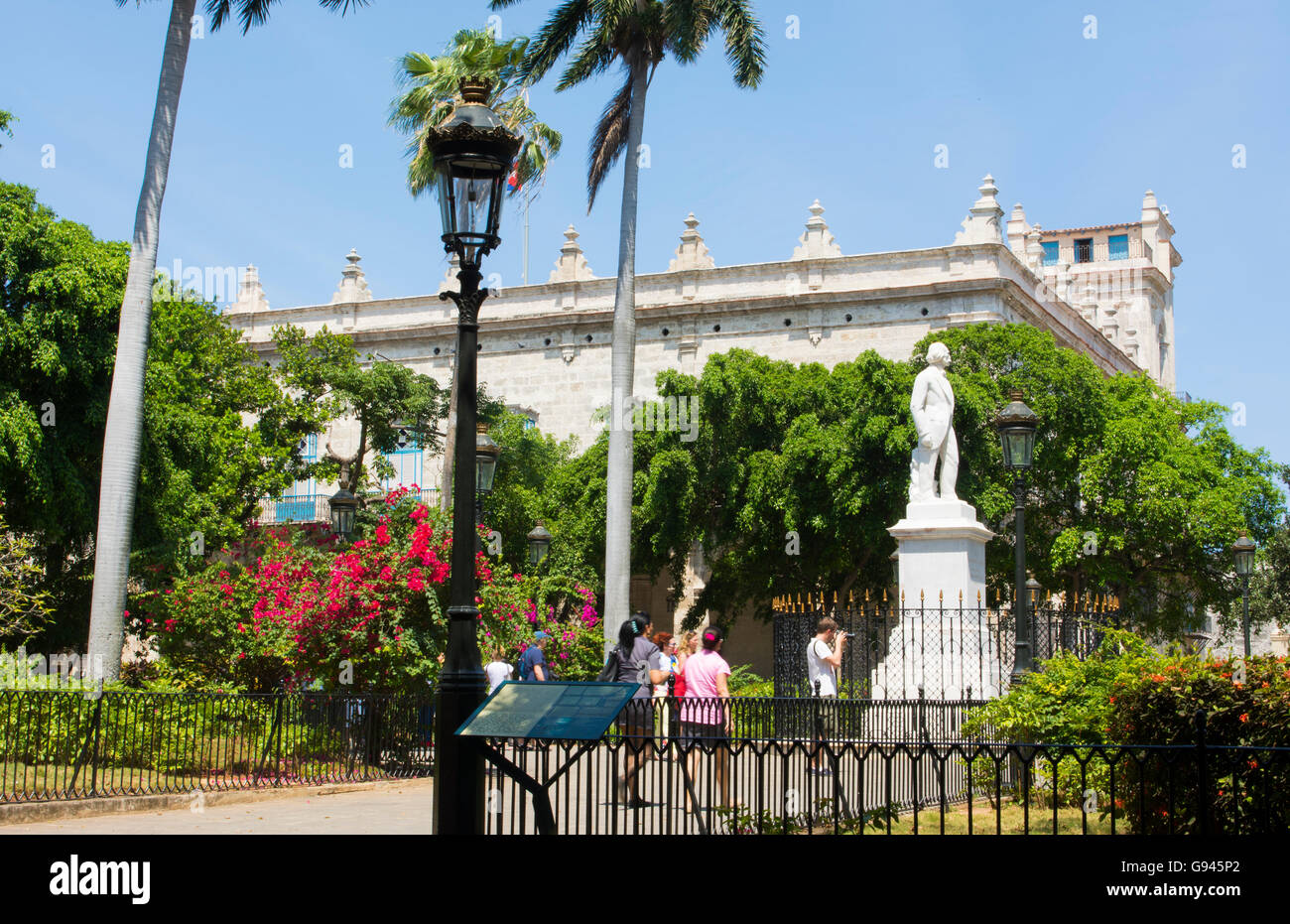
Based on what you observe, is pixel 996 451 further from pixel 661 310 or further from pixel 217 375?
pixel 217 375

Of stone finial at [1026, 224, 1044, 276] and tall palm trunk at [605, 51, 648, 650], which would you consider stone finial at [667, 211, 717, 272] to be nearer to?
stone finial at [1026, 224, 1044, 276]

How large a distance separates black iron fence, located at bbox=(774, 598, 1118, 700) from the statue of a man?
139 centimetres

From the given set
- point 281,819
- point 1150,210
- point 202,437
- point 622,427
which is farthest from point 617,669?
point 1150,210

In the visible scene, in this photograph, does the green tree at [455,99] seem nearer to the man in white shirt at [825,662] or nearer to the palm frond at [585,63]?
the palm frond at [585,63]

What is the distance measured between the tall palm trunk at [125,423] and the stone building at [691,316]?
17690 mm

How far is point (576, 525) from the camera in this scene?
3022 centimetres

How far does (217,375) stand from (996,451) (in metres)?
17.6

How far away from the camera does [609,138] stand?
2200 cm

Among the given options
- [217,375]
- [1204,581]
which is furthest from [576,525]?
[1204,581]

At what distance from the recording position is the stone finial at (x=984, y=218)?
3262cm

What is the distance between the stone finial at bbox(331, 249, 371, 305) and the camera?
3981 cm

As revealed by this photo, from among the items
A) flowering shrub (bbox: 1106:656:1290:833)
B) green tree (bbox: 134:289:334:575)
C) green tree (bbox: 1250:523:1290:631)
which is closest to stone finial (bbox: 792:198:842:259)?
green tree (bbox: 134:289:334:575)

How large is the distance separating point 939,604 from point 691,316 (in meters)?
21.5

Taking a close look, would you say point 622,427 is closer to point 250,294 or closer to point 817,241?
point 817,241
